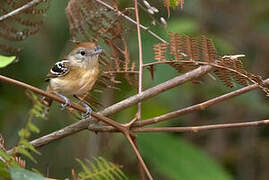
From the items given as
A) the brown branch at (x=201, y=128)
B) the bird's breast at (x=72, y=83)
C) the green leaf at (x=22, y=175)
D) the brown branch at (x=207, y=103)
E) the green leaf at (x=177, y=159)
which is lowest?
the green leaf at (x=177, y=159)

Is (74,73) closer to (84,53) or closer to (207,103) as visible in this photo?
(84,53)

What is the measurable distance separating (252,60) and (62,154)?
1.94 m

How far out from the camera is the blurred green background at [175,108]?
307 centimetres

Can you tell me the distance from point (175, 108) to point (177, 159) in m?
1.03

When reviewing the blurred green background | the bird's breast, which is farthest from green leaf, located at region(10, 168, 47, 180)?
the bird's breast

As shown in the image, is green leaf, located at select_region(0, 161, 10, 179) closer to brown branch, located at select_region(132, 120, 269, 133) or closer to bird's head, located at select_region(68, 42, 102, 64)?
brown branch, located at select_region(132, 120, 269, 133)

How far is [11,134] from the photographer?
3.39m

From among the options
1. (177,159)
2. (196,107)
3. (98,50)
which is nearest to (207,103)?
(196,107)

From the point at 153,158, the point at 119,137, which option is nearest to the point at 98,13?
the point at 153,158

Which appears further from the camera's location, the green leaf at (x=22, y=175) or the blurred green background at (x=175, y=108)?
the blurred green background at (x=175, y=108)

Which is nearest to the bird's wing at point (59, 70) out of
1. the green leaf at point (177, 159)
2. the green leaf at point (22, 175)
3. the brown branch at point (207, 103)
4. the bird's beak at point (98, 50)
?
the bird's beak at point (98, 50)

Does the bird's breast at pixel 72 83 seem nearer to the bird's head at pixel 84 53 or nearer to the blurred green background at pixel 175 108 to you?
the bird's head at pixel 84 53

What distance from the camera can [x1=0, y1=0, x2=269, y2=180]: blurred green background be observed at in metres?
3.07

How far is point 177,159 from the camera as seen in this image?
9.94 ft
